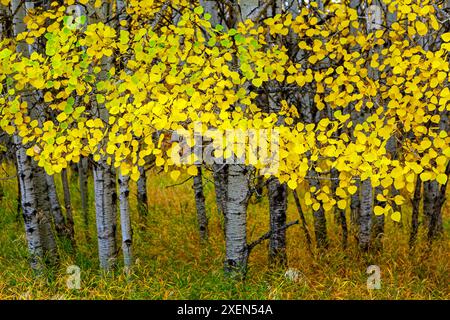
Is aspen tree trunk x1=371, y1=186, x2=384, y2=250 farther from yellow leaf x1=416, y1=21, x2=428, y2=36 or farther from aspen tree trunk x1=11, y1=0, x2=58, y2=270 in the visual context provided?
aspen tree trunk x1=11, y1=0, x2=58, y2=270

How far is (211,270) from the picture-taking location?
251 inches

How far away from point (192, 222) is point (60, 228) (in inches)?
88.7

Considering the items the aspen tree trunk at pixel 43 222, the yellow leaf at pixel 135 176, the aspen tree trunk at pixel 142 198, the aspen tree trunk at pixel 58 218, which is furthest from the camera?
the aspen tree trunk at pixel 142 198

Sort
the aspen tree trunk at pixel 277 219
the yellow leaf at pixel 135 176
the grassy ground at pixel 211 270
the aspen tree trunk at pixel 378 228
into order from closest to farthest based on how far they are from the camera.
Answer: the yellow leaf at pixel 135 176 → the grassy ground at pixel 211 270 → the aspen tree trunk at pixel 277 219 → the aspen tree trunk at pixel 378 228

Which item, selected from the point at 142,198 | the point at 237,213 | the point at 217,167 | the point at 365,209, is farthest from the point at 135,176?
the point at 142,198

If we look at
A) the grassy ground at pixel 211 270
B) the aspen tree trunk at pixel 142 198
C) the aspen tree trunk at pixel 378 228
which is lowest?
the grassy ground at pixel 211 270

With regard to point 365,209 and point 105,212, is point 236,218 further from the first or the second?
point 365,209

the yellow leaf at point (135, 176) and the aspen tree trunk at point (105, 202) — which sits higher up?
the yellow leaf at point (135, 176)

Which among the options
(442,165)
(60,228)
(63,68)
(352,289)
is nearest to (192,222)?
(60,228)

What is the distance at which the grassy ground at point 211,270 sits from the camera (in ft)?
18.1

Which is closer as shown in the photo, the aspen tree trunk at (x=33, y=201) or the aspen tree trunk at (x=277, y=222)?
the aspen tree trunk at (x=33, y=201)

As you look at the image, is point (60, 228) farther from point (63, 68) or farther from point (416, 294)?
point (416, 294)

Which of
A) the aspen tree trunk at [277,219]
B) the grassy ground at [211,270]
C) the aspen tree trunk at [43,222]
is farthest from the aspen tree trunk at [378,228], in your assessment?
the aspen tree trunk at [43,222]

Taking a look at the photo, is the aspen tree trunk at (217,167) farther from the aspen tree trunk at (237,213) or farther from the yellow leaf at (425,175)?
the yellow leaf at (425,175)
